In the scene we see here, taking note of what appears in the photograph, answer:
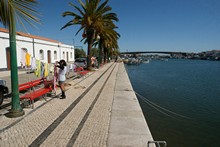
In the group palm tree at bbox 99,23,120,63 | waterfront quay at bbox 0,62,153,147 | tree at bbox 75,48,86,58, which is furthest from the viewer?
tree at bbox 75,48,86,58

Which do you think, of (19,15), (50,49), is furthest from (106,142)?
(50,49)

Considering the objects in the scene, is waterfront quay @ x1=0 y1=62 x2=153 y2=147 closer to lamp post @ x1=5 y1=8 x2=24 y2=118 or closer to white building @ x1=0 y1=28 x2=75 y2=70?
lamp post @ x1=5 y1=8 x2=24 y2=118

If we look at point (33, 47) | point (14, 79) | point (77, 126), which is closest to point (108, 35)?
point (33, 47)

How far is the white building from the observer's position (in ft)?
69.0

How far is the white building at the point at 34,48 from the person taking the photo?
21023 mm

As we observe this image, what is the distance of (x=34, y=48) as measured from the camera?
27750mm

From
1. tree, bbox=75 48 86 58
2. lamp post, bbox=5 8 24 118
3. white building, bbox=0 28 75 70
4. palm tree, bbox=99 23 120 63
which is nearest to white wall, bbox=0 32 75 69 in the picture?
white building, bbox=0 28 75 70

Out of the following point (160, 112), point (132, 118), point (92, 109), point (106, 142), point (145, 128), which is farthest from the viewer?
point (160, 112)

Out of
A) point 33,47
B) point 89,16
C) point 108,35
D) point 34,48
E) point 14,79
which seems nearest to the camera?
point 14,79

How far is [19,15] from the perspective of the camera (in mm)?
3691

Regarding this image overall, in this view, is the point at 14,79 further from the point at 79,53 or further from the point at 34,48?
the point at 79,53

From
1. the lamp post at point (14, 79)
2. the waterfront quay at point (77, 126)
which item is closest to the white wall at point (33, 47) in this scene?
the lamp post at point (14, 79)

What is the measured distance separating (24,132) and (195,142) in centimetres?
517

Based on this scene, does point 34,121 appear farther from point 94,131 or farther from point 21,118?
point 94,131
